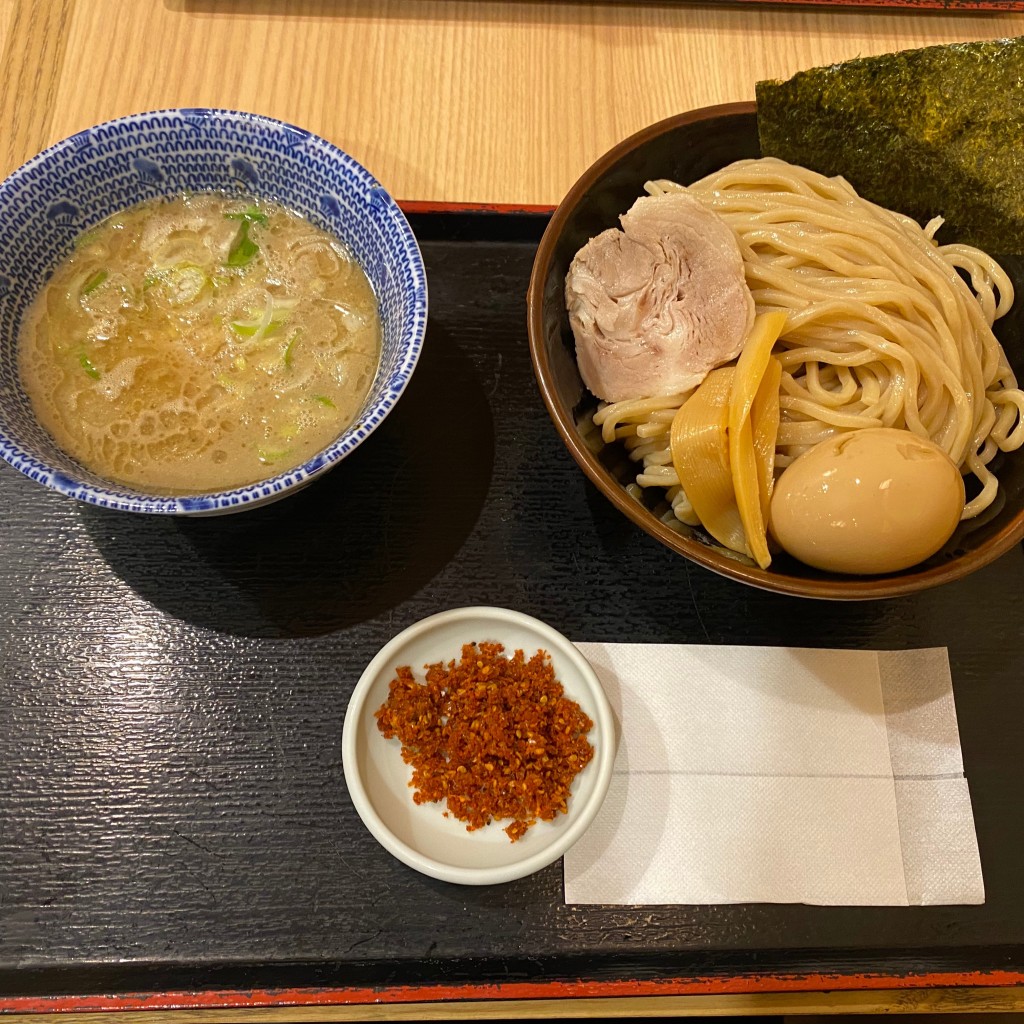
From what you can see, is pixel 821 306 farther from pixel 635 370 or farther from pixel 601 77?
pixel 601 77

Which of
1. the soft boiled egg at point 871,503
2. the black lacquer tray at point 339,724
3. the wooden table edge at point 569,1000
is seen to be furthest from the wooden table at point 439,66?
the wooden table edge at point 569,1000

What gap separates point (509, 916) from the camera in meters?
1.25

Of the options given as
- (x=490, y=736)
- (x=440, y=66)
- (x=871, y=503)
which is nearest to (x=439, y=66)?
(x=440, y=66)

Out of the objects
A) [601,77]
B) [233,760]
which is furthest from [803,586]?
[601,77]

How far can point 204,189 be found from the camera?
1.41 m

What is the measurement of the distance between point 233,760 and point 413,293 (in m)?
0.82

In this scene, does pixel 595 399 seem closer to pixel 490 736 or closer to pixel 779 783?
pixel 490 736

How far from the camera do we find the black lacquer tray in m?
1.22

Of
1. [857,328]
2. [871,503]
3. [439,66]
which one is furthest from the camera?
[439,66]

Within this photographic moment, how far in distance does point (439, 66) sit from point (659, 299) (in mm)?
1021

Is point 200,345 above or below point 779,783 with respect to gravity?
above

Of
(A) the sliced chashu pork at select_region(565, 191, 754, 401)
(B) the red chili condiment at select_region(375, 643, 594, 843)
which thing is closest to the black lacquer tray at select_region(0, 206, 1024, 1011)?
(B) the red chili condiment at select_region(375, 643, 594, 843)

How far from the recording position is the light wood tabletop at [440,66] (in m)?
1.85

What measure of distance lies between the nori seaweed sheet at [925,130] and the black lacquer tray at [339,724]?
646 millimetres
